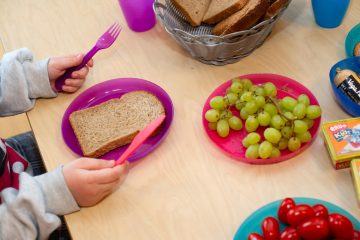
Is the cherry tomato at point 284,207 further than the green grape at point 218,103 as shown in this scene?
No

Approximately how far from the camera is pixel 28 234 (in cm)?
74

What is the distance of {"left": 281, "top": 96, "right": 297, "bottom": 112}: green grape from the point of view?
78cm

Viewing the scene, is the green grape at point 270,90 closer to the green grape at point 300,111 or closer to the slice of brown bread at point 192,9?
the green grape at point 300,111

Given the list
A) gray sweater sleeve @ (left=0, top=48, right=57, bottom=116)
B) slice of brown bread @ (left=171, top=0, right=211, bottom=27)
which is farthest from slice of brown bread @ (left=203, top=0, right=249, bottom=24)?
gray sweater sleeve @ (left=0, top=48, right=57, bottom=116)

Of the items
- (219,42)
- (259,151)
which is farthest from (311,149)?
(219,42)

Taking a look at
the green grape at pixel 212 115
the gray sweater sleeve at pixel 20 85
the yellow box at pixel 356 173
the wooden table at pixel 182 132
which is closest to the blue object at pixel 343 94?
the wooden table at pixel 182 132

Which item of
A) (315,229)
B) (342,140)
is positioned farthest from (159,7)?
(315,229)

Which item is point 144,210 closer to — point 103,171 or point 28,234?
point 103,171

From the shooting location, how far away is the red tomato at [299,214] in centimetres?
61

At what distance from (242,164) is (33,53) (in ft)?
2.15

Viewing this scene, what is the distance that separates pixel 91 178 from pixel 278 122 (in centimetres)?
36

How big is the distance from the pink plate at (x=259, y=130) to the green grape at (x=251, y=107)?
0.13ft

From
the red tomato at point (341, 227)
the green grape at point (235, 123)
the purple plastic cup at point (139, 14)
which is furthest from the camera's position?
the purple plastic cup at point (139, 14)

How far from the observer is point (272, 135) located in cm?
75
